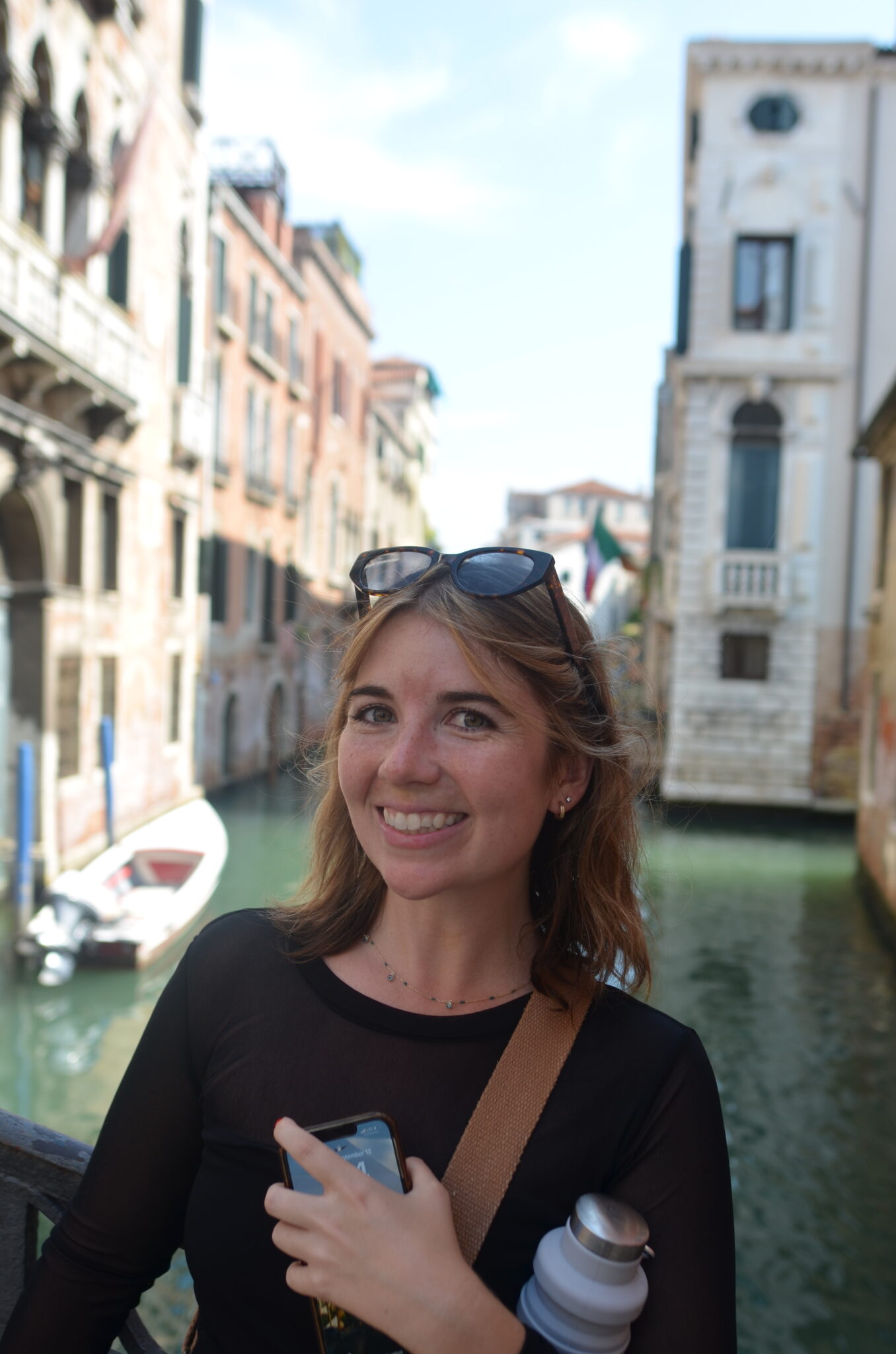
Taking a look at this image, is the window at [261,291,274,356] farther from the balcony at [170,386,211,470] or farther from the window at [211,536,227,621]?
Result: the balcony at [170,386,211,470]

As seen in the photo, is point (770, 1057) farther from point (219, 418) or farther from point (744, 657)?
point (219, 418)

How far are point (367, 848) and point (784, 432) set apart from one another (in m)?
16.0

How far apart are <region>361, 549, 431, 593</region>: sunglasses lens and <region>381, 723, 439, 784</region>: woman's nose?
0.66 ft

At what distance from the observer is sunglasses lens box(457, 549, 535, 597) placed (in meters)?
1.23

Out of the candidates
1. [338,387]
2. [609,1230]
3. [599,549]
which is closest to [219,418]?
[599,549]

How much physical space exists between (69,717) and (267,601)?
866 cm

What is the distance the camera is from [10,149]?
308 inches

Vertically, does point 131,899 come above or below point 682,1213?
below

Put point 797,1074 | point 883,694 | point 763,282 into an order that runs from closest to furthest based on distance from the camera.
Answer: point 797,1074
point 883,694
point 763,282

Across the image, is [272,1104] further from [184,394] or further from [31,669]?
[184,394]

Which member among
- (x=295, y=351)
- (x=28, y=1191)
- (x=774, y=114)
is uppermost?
(x=774, y=114)

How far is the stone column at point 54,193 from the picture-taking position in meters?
8.72

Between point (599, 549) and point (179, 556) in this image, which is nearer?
point (179, 556)

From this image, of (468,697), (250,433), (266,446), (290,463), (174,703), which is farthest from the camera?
(290,463)
